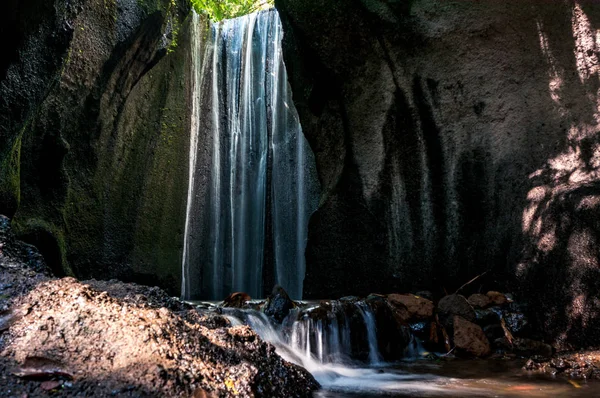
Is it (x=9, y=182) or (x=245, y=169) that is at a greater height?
(x=245, y=169)

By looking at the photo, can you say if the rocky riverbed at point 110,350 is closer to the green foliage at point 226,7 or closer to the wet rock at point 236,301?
the wet rock at point 236,301

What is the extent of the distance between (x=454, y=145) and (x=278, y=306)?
3.67m

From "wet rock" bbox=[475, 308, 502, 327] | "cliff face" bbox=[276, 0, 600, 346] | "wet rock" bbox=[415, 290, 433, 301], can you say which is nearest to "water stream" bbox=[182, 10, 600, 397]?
"cliff face" bbox=[276, 0, 600, 346]

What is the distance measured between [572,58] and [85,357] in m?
6.36

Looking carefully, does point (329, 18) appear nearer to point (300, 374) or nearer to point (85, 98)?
point (85, 98)

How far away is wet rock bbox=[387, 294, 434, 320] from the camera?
19.7 feet

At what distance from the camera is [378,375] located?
460cm

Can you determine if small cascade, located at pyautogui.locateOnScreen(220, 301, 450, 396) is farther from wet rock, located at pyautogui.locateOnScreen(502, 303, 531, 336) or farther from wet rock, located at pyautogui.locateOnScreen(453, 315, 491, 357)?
wet rock, located at pyautogui.locateOnScreen(502, 303, 531, 336)

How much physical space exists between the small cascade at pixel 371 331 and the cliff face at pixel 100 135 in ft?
12.7

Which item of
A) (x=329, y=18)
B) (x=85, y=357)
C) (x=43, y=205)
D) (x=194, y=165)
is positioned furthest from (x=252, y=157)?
(x=85, y=357)

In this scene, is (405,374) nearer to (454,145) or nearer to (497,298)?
(497,298)

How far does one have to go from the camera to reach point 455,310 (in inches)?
237

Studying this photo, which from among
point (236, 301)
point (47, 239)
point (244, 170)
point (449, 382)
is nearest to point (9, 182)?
point (47, 239)

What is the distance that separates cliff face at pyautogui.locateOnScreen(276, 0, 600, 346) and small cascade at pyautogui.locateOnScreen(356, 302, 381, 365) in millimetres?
1883
